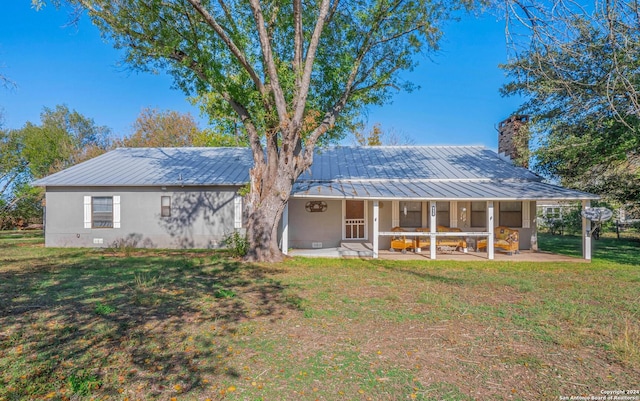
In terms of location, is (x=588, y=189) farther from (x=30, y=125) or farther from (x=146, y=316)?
(x=30, y=125)

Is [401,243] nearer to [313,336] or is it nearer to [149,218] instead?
[313,336]

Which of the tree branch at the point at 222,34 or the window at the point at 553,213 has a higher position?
the tree branch at the point at 222,34

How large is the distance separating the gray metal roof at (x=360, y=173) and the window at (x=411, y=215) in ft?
3.08

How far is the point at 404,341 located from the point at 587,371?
6.28ft

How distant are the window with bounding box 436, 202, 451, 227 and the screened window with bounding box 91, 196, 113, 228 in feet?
43.8

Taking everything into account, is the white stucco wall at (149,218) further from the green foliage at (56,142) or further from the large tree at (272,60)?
the green foliage at (56,142)

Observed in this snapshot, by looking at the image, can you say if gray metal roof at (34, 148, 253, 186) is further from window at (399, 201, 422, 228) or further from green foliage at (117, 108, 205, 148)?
green foliage at (117, 108, 205, 148)

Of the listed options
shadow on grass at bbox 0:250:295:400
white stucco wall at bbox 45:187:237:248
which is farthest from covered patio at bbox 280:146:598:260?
shadow on grass at bbox 0:250:295:400

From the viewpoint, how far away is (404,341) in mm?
4375

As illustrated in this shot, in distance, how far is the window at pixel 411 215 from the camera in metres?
13.4

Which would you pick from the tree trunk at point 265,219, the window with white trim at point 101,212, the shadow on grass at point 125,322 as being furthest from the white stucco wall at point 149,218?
the shadow on grass at point 125,322

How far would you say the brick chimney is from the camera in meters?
12.8

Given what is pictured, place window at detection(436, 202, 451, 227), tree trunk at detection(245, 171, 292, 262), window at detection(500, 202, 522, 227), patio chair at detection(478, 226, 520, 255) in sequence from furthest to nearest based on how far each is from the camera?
window at detection(436, 202, 451, 227) < window at detection(500, 202, 522, 227) < patio chair at detection(478, 226, 520, 255) < tree trunk at detection(245, 171, 292, 262)

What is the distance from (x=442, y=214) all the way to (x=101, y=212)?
1395 centimetres
